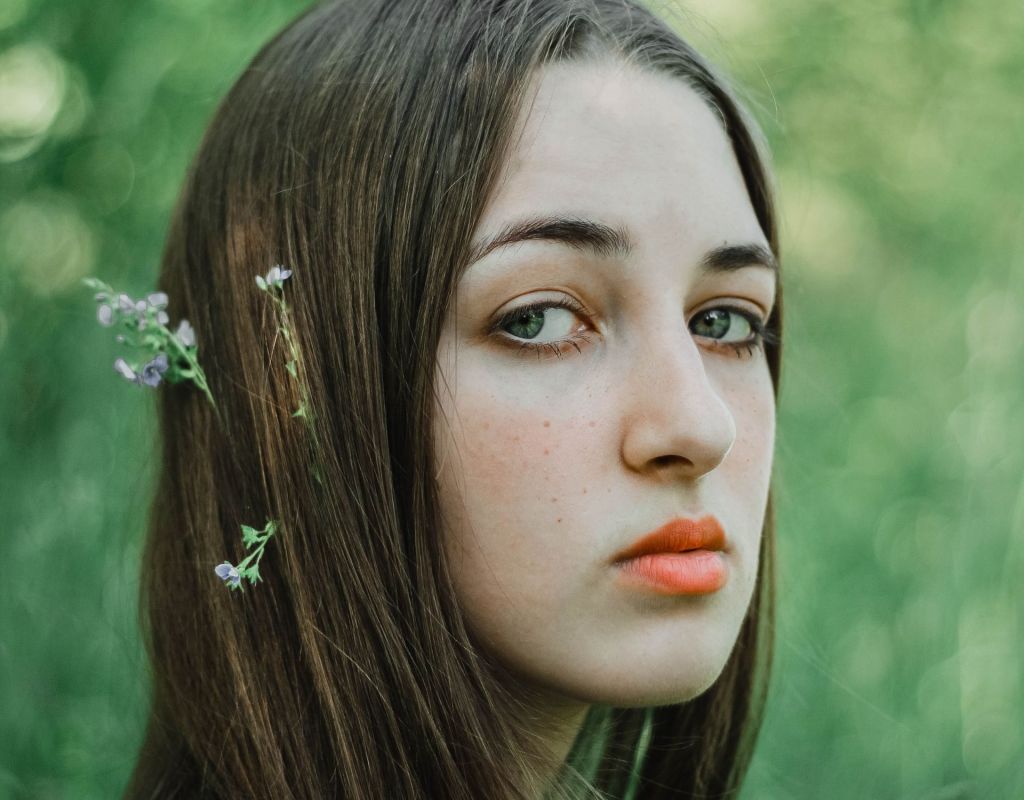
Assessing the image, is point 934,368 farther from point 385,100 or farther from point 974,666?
point 385,100

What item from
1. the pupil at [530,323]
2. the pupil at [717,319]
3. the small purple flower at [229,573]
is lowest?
the small purple flower at [229,573]

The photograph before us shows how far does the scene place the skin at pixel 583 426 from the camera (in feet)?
4.44

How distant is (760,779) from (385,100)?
2.16m

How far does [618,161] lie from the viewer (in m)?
1.42

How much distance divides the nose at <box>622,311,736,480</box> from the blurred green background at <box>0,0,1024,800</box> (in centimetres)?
72

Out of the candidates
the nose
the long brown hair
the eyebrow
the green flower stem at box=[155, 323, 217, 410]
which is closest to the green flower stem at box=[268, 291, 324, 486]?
the long brown hair

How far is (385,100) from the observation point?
1447 millimetres

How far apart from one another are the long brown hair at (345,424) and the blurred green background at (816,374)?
416 millimetres

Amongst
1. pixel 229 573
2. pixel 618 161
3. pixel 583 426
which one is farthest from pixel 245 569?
pixel 618 161

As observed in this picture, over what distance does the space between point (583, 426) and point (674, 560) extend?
21 cm

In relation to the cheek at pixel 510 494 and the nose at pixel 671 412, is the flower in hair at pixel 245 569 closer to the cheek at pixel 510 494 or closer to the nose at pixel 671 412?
the cheek at pixel 510 494

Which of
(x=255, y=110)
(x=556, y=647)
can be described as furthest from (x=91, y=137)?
(x=556, y=647)

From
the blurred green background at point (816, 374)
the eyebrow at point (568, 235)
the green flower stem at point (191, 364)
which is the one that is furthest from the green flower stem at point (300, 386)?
the blurred green background at point (816, 374)

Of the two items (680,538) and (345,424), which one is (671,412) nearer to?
(680,538)
